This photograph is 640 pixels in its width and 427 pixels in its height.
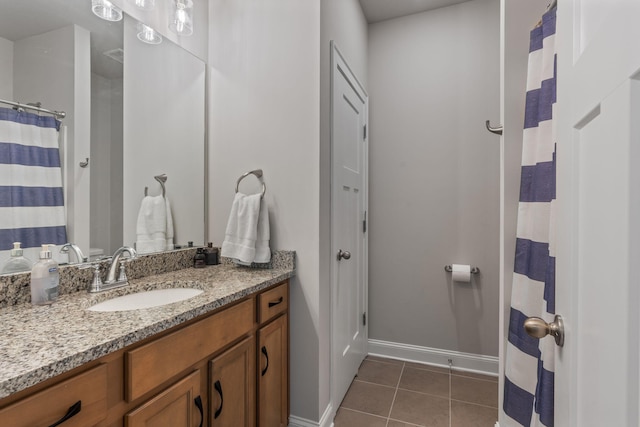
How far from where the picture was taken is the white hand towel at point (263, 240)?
1631 mm

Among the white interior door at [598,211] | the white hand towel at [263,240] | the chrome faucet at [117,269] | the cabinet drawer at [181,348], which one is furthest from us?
the white hand towel at [263,240]

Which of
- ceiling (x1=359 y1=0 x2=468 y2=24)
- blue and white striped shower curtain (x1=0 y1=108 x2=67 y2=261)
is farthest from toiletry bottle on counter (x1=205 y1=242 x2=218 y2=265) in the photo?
ceiling (x1=359 y1=0 x2=468 y2=24)

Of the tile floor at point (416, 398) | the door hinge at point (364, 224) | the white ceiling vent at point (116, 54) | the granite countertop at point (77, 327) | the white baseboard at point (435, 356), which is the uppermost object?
the white ceiling vent at point (116, 54)

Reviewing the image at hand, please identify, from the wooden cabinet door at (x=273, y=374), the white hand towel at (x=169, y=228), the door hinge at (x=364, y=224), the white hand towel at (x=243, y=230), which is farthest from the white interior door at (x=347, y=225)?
the white hand towel at (x=169, y=228)

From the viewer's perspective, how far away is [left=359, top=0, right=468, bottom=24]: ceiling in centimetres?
235

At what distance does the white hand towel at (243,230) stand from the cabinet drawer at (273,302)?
0.66 ft

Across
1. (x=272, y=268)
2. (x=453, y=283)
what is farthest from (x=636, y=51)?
(x=453, y=283)

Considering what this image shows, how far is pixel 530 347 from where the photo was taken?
4.23 feet

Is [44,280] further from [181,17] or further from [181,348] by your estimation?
[181,17]

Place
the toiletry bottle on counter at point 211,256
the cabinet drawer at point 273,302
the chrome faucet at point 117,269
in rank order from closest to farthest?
the chrome faucet at point 117,269, the cabinet drawer at point 273,302, the toiletry bottle on counter at point 211,256

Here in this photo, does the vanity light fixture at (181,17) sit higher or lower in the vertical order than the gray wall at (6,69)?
higher

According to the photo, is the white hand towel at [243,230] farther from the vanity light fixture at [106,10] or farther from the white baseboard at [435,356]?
the white baseboard at [435,356]

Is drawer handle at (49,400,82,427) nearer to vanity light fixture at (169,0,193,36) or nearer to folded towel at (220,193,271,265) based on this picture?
folded towel at (220,193,271,265)

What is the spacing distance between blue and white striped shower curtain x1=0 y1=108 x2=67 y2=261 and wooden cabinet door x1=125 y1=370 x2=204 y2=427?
2.35 ft
